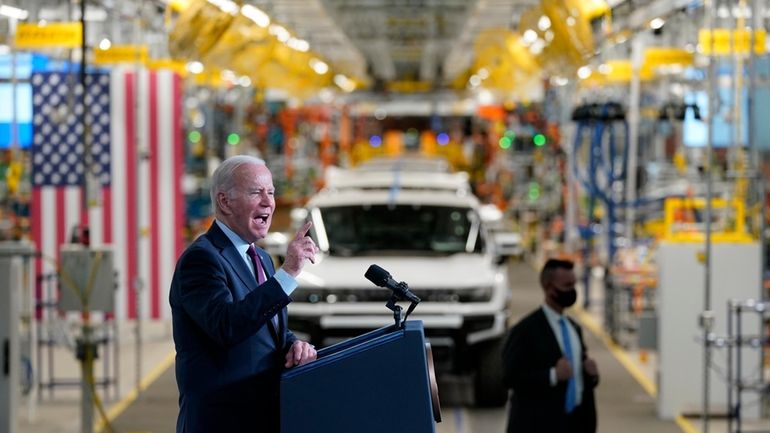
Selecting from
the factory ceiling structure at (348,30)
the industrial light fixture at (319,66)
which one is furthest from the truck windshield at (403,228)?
the industrial light fixture at (319,66)

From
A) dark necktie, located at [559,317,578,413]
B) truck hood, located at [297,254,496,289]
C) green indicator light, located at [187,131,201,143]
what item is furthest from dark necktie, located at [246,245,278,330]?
green indicator light, located at [187,131,201,143]

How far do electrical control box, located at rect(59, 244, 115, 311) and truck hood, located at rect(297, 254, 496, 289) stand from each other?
1723 mm

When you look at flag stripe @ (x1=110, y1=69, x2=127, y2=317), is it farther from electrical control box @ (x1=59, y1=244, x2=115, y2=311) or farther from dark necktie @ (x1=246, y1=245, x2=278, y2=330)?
dark necktie @ (x1=246, y1=245, x2=278, y2=330)

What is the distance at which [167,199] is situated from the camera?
16.6 meters

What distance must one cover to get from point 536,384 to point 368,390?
2531mm

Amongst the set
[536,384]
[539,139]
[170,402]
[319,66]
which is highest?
[319,66]

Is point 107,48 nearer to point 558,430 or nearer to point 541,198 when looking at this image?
point 558,430

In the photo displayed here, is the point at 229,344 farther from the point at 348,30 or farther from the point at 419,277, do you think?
the point at 348,30

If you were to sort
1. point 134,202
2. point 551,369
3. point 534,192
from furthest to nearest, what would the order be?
point 534,192, point 134,202, point 551,369

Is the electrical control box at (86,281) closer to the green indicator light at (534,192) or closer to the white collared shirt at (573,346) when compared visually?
the white collared shirt at (573,346)

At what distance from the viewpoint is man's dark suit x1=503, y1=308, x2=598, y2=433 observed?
6.56 metres

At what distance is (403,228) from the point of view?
1300cm

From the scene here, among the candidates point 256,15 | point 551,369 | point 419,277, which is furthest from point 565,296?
point 256,15

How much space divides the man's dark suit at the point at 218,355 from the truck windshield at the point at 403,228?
8336mm
